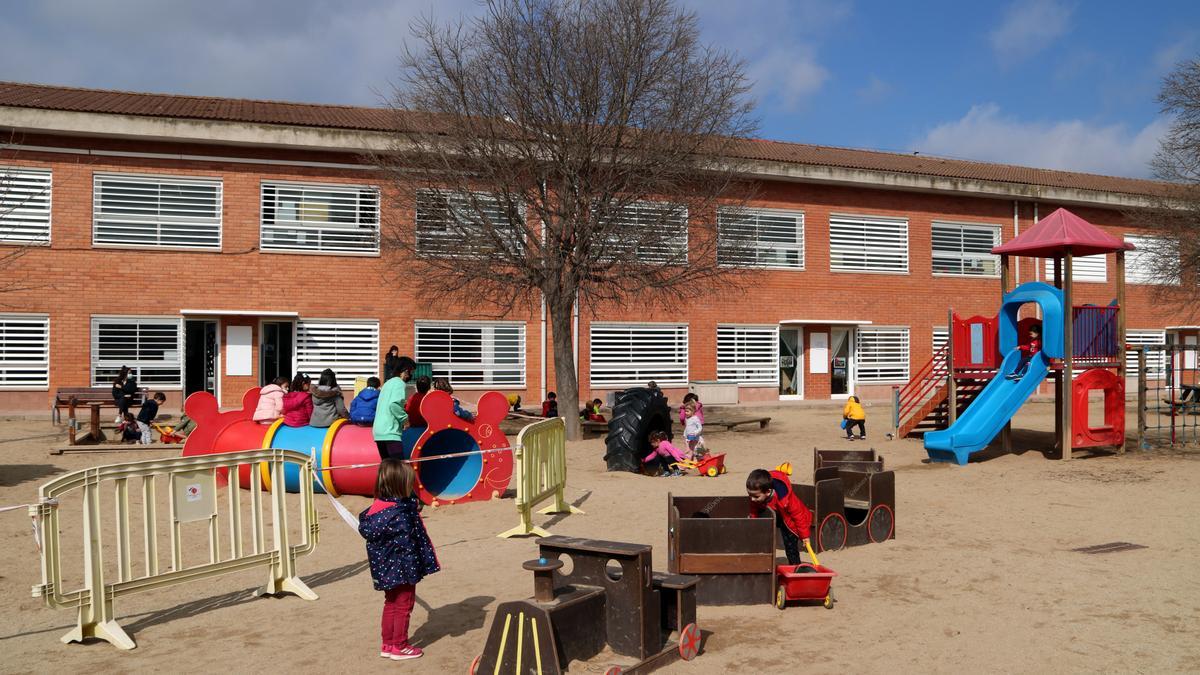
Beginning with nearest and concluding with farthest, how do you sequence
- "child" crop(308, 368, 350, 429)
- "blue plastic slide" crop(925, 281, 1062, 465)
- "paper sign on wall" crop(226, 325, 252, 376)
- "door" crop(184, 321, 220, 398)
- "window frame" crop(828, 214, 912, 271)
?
"child" crop(308, 368, 350, 429) → "blue plastic slide" crop(925, 281, 1062, 465) → "door" crop(184, 321, 220, 398) → "paper sign on wall" crop(226, 325, 252, 376) → "window frame" crop(828, 214, 912, 271)

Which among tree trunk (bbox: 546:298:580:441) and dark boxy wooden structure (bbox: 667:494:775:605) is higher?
tree trunk (bbox: 546:298:580:441)

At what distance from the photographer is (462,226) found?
1831 cm

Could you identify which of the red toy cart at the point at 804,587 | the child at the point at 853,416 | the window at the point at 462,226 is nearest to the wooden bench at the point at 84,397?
the window at the point at 462,226

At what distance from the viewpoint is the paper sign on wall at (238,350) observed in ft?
75.2

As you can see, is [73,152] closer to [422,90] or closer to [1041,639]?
[422,90]

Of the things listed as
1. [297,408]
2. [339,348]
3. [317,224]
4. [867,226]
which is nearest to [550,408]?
[339,348]

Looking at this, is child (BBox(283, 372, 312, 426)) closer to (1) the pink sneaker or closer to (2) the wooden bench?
(1) the pink sneaker

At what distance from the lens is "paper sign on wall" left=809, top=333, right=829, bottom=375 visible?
28969mm

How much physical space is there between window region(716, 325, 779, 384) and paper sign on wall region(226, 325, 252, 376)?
13.1 metres

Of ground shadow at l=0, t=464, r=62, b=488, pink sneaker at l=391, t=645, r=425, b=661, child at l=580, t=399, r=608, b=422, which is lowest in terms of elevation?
pink sneaker at l=391, t=645, r=425, b=661

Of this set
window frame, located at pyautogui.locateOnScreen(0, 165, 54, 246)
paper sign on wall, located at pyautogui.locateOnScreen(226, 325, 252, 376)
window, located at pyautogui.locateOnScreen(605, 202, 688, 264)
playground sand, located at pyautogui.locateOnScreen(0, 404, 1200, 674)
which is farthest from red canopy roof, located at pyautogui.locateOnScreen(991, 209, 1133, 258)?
window frame, located at pyautogui.locateOnScreen(0, 165, 54, 246)

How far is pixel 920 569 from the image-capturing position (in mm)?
8391

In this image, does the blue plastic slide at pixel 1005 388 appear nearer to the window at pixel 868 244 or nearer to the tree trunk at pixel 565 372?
the tree trunk at pixel 565 372

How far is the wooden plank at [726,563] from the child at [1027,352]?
11.7 metres
